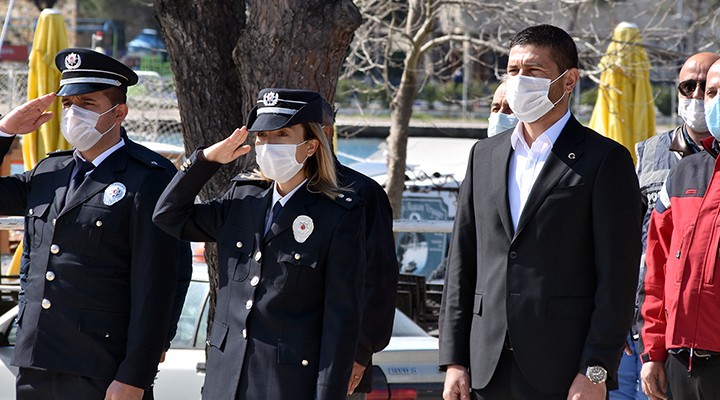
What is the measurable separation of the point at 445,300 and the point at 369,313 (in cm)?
44

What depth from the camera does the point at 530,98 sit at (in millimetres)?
3855

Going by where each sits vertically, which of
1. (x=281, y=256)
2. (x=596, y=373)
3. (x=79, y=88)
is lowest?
(x=596, y=373)

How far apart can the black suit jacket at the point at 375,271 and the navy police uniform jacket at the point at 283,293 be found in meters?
0.19

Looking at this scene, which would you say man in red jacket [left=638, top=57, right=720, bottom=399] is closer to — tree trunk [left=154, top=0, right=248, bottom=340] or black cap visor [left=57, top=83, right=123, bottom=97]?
tree trunk [left=154, top=0, right=248, bottom=340]

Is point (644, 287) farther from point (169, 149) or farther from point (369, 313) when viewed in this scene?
point (169, 149)

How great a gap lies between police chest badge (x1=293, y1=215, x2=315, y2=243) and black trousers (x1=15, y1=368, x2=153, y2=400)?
97 centimetres

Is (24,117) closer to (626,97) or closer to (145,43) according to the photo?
(626,97)

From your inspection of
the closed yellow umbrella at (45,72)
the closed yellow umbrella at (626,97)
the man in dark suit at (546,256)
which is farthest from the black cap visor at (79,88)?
the closed yellow umbrella at (626,97)

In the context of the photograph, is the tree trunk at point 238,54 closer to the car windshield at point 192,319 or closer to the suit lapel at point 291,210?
the car windshield at point 192,319

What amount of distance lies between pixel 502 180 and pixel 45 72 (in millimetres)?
8155

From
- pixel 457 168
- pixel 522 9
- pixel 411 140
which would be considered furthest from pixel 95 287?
pixel 411 140

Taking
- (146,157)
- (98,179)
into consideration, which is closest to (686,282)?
(146,157)

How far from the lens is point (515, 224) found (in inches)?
149

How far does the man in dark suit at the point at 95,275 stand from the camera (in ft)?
14.2
